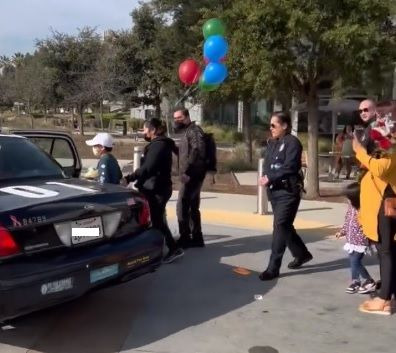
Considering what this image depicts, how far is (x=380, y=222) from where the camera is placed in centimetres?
507

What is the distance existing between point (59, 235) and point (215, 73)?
748cm

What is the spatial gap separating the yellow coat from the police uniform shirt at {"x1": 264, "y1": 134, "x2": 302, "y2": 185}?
899 mm

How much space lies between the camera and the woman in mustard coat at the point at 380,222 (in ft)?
16.2

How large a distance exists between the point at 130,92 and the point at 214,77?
1780cm

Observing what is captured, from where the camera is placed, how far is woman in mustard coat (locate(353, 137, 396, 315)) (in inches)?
194

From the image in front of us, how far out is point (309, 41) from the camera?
37.1ft

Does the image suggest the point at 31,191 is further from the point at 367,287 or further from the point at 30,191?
the point at 367,287

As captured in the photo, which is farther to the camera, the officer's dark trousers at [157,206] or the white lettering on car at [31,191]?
the officer's dark trousers at [157,206]

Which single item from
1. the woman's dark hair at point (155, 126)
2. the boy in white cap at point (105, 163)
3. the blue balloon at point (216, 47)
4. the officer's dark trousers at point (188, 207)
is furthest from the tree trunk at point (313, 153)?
the boy in white cap at point (105, 163)

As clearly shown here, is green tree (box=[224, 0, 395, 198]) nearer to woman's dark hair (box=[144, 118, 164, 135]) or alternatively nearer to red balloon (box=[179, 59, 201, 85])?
red balloon (box=[179, 59, 201, 85])

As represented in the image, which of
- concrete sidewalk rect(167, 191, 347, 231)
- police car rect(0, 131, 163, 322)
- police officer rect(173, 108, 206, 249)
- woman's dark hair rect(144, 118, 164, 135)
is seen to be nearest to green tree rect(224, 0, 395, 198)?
concrete sidewalk rect(167, 191, 347, 231)

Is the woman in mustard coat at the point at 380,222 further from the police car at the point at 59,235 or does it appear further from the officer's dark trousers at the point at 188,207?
the officer's dark trousers at the point at 188,207

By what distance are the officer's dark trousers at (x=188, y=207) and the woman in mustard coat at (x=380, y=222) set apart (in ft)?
7.96

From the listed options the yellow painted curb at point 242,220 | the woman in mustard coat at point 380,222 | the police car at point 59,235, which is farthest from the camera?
the yellow painted curb at point 242,220
